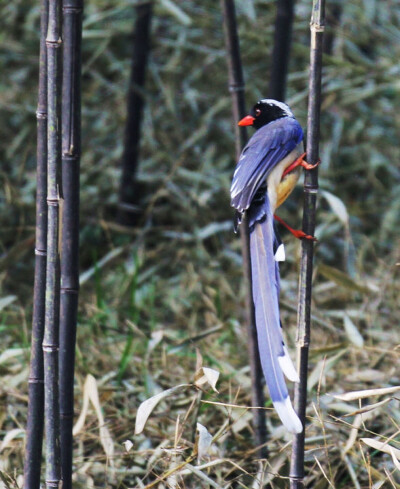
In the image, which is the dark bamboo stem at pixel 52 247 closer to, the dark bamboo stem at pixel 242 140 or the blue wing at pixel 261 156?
the blue wing at pixel 261 156

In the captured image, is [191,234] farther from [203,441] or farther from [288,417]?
[288,417]

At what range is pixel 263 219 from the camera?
3.46 feet

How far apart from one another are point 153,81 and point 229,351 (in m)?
1.44

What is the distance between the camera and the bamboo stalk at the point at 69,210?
42.9 inches

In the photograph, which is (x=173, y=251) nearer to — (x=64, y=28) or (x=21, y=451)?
(x=21, y=451)

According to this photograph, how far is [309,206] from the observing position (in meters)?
0.99

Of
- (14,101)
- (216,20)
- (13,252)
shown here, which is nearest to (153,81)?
(216,20)

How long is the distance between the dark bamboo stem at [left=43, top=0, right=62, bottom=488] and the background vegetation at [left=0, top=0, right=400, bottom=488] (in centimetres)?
39

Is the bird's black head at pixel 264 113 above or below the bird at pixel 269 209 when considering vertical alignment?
above

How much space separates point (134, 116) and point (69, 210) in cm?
163

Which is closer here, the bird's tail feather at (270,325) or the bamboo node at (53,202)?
the bird's tail feather at (270,325)

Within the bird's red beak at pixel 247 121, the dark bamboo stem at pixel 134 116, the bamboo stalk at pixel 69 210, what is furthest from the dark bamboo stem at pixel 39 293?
the dark bamboo stem at pixel 134 116

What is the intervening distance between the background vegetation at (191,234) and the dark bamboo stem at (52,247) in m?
0.39

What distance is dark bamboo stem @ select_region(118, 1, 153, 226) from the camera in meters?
2.65
